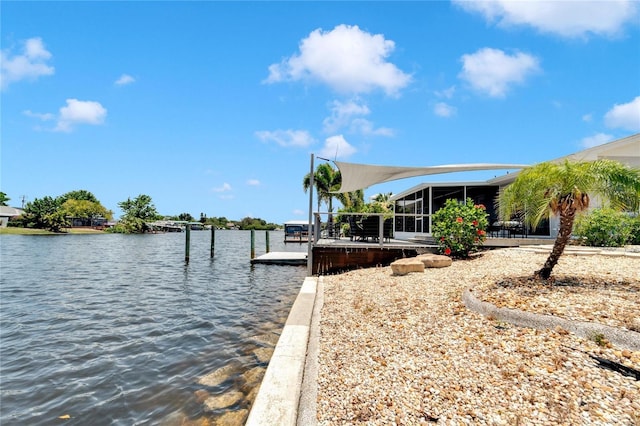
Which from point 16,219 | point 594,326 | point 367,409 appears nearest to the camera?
point 367,409

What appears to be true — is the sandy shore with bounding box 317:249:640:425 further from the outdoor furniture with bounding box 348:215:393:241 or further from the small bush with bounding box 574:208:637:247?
the outdoor furniture with bounding box 348:215:393:241

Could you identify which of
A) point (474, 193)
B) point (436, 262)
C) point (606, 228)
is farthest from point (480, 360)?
point (474, 193)

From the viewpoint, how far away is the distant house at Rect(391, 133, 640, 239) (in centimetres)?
1062

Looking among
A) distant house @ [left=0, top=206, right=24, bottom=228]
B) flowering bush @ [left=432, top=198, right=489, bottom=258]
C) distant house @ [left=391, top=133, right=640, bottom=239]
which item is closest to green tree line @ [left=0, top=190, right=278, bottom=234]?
distant house @ [left=0, top=206, right=24, bottom=228]

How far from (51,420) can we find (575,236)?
505 inches

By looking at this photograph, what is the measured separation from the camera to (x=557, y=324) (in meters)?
3.52

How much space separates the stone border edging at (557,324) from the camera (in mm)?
3045

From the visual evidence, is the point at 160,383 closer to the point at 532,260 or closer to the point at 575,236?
the point at 532,260

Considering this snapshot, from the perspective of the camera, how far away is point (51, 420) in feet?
12.0

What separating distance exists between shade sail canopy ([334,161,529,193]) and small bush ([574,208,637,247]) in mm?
2787

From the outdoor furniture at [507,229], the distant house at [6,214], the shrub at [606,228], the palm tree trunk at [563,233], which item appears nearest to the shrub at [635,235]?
the shrub at [606,228]

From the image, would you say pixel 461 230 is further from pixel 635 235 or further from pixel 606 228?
pixel 635 235

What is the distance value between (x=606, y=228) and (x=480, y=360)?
356 inches

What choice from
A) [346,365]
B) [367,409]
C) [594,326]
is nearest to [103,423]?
[346,365]
